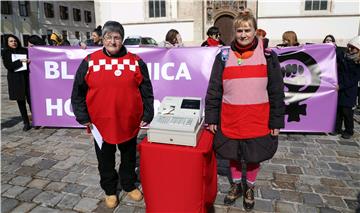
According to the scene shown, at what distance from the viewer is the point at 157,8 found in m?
24.0

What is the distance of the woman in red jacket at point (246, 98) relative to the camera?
9.55 ft

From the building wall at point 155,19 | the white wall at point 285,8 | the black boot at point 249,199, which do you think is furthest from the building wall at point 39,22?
the black boot at point 249,199

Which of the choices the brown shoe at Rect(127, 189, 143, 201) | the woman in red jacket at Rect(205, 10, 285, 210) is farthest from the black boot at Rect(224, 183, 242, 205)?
the brown shoe at Rect(127, 189, 143, 201)

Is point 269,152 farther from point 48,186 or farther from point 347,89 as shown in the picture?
point 347,89

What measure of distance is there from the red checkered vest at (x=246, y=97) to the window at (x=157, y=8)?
73.0ft

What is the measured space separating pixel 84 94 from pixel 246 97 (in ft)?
5.32

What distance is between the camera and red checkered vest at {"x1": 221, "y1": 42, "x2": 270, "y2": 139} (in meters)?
2.92

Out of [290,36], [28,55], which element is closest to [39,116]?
[28,55]

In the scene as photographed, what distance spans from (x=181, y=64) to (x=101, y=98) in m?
2.82

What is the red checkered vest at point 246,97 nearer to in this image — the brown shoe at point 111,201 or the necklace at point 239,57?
the necklace at point 239,57

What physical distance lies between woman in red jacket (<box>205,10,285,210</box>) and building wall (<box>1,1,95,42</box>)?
119ft

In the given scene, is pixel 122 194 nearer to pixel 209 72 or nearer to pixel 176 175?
pixel 176 175

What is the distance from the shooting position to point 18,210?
337 cm

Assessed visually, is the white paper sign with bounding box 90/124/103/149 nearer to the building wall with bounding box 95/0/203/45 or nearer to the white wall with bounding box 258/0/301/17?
the white wall with bounding box 258/0/301/17
